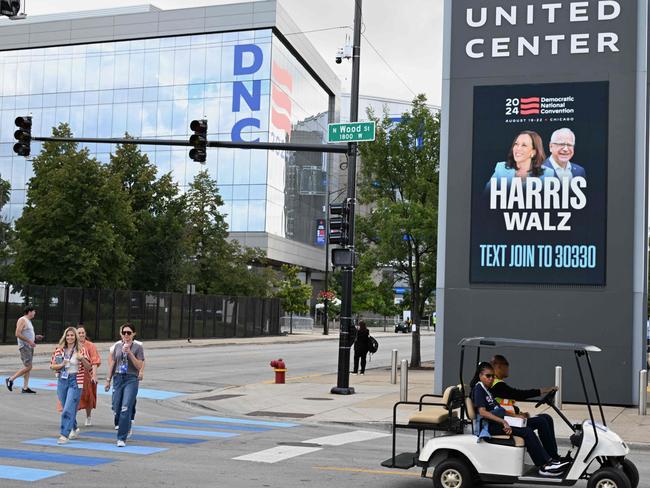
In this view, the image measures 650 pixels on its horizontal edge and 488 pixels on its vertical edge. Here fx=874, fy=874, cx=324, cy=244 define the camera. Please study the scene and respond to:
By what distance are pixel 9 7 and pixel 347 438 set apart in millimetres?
8803

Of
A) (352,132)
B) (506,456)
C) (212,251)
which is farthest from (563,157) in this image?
(212,251)

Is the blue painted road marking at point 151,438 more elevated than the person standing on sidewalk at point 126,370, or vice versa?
the person standing on sidewalk at point 126,370

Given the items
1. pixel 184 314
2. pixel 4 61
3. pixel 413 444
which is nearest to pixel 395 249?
pixel 413 444

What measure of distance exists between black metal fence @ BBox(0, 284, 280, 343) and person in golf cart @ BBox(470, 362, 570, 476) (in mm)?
31487

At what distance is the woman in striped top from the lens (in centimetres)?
1219

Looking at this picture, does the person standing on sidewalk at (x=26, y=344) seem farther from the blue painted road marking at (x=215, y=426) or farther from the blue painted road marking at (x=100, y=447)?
the blue painted road marking at (x=100, y=447)

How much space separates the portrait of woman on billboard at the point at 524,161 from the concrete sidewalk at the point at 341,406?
5203 mm

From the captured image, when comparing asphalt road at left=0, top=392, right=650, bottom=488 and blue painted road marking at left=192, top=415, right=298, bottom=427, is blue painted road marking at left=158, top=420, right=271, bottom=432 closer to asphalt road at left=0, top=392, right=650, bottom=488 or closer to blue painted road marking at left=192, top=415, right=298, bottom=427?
asphalt road at left=0, top=392, right=650, bottom=488

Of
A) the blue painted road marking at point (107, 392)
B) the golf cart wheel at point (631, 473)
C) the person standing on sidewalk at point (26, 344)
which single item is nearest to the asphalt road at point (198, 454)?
the person standing on sidewalk at point (26, 344)

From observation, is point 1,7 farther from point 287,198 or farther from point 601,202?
point 287,198

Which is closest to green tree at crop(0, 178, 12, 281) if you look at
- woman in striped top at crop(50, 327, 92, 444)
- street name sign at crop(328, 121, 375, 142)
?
street name sign at crop(328, 121, 375, 142)

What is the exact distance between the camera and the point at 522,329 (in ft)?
64.4

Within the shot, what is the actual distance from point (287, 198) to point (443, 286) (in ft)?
204

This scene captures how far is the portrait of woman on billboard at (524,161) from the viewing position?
19781 mm
